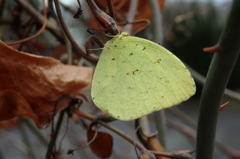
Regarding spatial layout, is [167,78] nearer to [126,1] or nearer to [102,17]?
[102,17]

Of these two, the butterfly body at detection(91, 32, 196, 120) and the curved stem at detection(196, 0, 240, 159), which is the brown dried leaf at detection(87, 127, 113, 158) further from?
the curved stem at detection(196, 0, 240, 159)

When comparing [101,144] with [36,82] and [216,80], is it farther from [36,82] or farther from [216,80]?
[216,80]

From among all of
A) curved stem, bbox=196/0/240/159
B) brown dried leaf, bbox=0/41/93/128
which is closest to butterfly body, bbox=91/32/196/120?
brown dried leaf, bbox=0/41/93/128

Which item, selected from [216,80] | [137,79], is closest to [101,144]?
[137,79]

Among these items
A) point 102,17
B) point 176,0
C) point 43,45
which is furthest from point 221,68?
point 176,0

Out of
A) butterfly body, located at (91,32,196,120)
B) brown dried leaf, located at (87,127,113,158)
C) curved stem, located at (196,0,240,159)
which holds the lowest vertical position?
brown dried leaf, located at (87,127,113,158)

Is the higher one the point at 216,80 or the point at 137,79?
the point at 216,80
